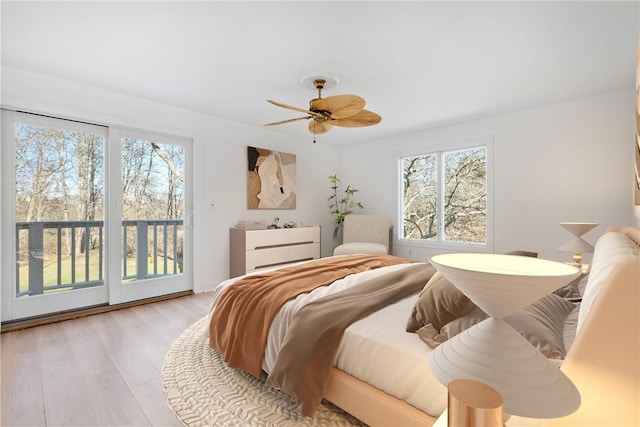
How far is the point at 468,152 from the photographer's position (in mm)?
4422

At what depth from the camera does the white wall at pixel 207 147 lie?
2.92 metres

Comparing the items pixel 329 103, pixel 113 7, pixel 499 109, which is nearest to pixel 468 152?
pixel 499 109

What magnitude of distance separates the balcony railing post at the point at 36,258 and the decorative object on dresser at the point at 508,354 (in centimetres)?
381

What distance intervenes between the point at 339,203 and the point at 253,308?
160 inches

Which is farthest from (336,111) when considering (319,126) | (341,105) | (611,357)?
(611,357)

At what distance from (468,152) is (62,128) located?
16.3 feet

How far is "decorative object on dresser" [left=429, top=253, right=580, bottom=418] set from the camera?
485 mm

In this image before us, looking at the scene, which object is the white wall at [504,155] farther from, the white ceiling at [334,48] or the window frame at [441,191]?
the white ceiling at [334,48]

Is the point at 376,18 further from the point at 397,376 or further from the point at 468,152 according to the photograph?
the point at 468,152

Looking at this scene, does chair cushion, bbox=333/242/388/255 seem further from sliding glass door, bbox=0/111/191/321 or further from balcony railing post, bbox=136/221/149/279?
balcony railing post, bbox=136/221/149/279

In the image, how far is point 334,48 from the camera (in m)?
2.36

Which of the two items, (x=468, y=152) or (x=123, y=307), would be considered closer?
(x=123, y=307)

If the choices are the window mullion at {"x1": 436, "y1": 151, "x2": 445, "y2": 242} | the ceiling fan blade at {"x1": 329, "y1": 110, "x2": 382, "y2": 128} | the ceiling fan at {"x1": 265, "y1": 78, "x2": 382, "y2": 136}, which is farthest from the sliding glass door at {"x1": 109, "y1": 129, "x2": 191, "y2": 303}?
the window mullion at {"x1": 436, "y1": 151, "x2": 445, "y2": 242}

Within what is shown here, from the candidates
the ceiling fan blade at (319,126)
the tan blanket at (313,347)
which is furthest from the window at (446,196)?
the tan blanket at (313,347)
